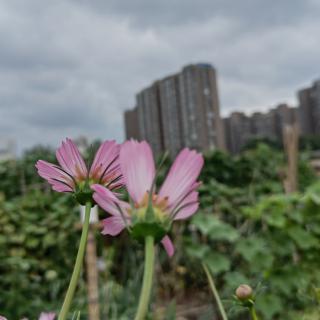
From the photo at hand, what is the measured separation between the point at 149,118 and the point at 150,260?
10.3 ft

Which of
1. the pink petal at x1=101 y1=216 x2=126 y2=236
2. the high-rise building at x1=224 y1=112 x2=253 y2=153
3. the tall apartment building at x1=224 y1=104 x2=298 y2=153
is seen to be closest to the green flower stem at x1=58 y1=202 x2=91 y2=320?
the pink petal at x1=101 y1=216 x2=126 y2=236

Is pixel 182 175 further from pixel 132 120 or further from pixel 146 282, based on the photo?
pixel 132 120

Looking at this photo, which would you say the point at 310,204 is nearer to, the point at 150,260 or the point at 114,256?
the point at 114,256

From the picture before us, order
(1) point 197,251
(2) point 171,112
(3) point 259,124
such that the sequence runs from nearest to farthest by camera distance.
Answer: (1) point 197,251 < (2) point 171,112 < (3) point 259,124

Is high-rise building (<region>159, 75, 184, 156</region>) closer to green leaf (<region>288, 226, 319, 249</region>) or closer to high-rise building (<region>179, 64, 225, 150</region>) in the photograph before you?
high-rise building (<region>179, 64, 225, 150</region>)

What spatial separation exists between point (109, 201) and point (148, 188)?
13 millimetres

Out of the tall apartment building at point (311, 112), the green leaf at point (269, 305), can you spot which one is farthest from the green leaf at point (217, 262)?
the tall apartment building at point (311, 112)

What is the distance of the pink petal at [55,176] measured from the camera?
19 cm

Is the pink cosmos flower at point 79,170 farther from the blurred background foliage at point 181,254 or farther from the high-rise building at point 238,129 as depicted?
the high-rise building at point 238,129

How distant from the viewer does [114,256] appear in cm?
266

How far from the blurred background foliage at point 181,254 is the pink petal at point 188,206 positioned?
4.44ft

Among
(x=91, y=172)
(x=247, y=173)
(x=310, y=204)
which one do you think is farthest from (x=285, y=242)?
(x=91, y=172)

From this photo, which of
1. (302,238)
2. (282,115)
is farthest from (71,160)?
(282,115)

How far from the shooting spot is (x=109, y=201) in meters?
0.16
